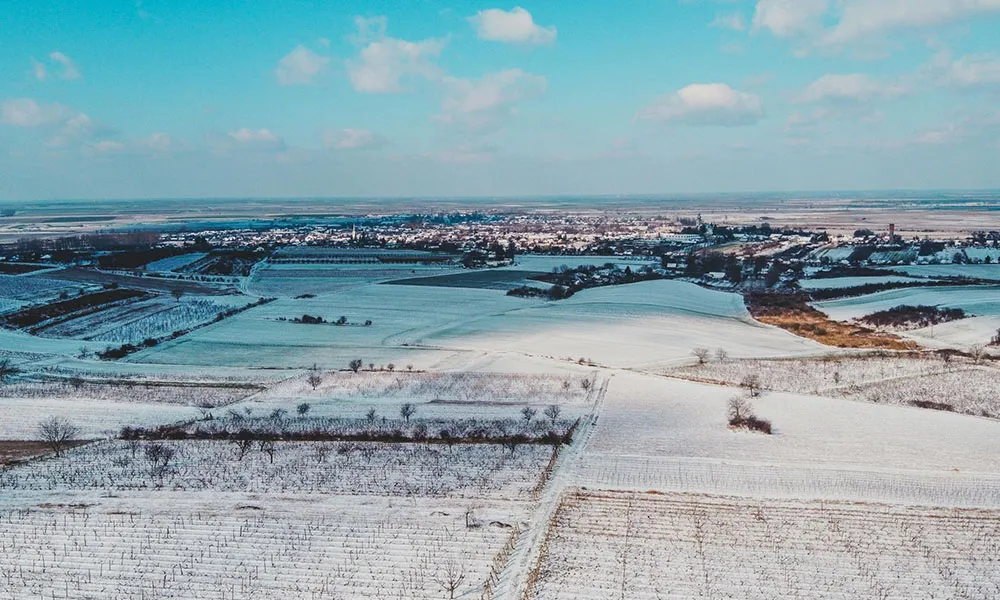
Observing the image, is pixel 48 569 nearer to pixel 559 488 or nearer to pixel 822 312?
pixel 559 488

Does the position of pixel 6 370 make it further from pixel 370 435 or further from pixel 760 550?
pixel 760 550

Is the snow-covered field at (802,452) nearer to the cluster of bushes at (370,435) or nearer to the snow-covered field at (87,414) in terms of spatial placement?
the cluster of bushes at (370,435)

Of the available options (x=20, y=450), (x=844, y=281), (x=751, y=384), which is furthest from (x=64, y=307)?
(x=844, y=281)

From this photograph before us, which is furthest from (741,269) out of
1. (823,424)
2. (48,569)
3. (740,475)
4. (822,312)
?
(48,569)

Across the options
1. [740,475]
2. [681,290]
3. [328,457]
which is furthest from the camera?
[681,290]

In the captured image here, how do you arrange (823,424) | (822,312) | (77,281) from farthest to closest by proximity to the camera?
(77,281)
(822,312)
(823,424)

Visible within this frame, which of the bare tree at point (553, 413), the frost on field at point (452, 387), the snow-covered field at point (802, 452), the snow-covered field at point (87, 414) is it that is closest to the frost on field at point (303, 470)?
the snow-covered field at point (87, 414)

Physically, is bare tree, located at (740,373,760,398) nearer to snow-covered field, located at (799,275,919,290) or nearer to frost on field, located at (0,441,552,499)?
frost on field, located at (0,441,552,499)
